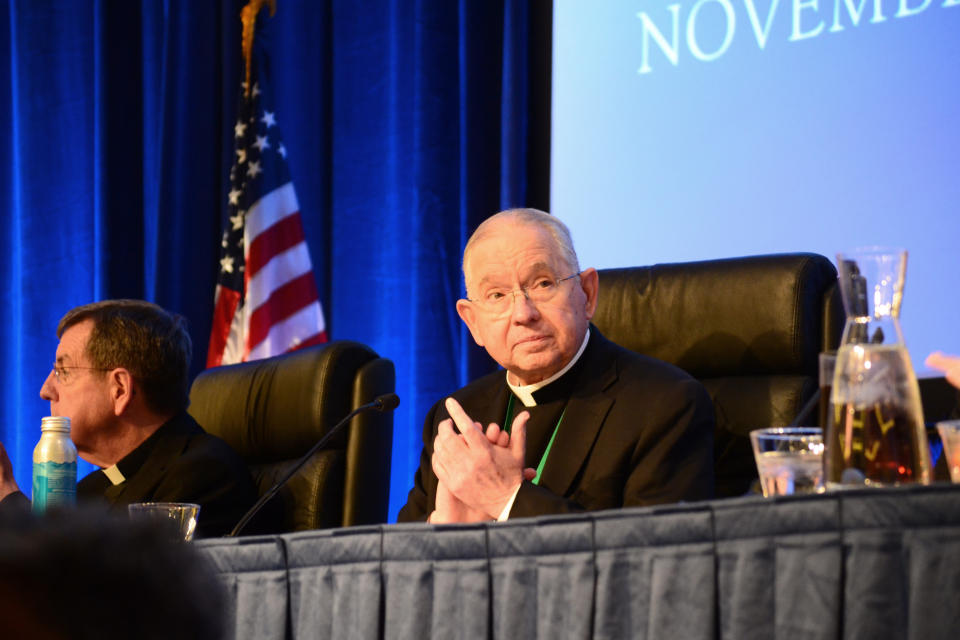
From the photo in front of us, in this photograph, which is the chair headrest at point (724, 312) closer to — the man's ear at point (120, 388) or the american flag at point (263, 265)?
the man's ear at point (120, 388)

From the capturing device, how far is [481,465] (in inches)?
63.9

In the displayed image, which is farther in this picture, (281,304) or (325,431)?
(281,304)

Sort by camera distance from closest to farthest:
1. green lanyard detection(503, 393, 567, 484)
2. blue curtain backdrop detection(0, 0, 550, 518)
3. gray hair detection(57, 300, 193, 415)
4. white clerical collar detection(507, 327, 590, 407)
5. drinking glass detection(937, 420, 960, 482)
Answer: drinking glass detection(937, 420, 960, 482) → green lanyard detection(503, 393, 567, 484) → white clerical collar detection(507, 327, 590, 407) → gray hair detection(57, 300, 193, 415) → blue curtain backdrop detection(0, 0, 550, 518)

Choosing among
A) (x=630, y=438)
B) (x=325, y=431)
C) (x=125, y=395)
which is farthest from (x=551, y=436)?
(x=125, y=395)

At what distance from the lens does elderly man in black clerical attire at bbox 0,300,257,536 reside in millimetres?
2428

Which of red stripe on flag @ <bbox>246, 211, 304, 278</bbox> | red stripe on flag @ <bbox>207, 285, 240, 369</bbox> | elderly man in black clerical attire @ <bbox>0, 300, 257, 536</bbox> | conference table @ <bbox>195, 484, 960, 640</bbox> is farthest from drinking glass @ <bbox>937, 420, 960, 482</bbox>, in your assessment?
red stripe on flag @ <bbox>207, 285, 240, 369</bbox>

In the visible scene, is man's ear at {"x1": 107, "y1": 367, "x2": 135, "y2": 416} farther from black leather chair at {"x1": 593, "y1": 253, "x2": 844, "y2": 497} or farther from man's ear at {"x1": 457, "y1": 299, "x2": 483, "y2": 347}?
black leather chair at {"x1": 593, "y1": 253, "x2": 844, "y2": 497}

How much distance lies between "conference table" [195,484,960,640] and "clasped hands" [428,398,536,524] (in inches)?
23.6

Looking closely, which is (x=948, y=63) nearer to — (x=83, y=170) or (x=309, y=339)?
(x=309, y=339)

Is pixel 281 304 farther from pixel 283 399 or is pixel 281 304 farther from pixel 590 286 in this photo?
pixel 590 286

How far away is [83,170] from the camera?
4523mm

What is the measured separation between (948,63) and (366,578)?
2211 millimetres

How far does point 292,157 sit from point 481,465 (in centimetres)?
268

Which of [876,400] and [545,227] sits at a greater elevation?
[545,227]
